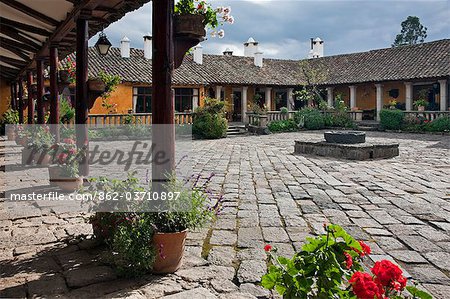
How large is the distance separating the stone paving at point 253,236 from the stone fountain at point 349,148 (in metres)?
2.55

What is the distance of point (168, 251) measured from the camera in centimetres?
328

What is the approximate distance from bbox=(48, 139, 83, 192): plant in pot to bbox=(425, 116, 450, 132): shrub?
60.5 ft

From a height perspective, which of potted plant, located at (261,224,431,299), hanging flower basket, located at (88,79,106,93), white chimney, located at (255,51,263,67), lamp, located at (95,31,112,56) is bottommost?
potted plant, located at (261,224,431,299)

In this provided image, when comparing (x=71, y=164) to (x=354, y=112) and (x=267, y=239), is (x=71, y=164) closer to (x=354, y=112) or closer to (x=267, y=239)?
(x=267, y=239)

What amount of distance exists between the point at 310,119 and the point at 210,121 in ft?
25.1

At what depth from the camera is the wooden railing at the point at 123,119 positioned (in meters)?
18.0

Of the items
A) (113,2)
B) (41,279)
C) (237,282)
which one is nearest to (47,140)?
(113,2)

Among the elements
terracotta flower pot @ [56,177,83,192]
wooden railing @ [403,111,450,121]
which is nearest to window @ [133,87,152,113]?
wooden railing @ [403,111,450,121]

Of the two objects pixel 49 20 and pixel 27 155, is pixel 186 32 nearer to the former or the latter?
pixel 49 20

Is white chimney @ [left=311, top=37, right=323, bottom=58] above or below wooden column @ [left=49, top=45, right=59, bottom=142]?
above

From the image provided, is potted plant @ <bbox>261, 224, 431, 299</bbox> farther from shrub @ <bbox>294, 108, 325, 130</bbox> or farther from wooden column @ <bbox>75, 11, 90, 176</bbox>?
shrub @ <bbox>294, 108, 325, 130</bbox>

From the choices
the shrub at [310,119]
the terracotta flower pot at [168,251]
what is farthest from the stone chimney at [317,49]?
the terracotta flower pot at [168,251]

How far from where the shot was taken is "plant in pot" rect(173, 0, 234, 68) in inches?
147

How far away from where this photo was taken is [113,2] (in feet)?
17.2
